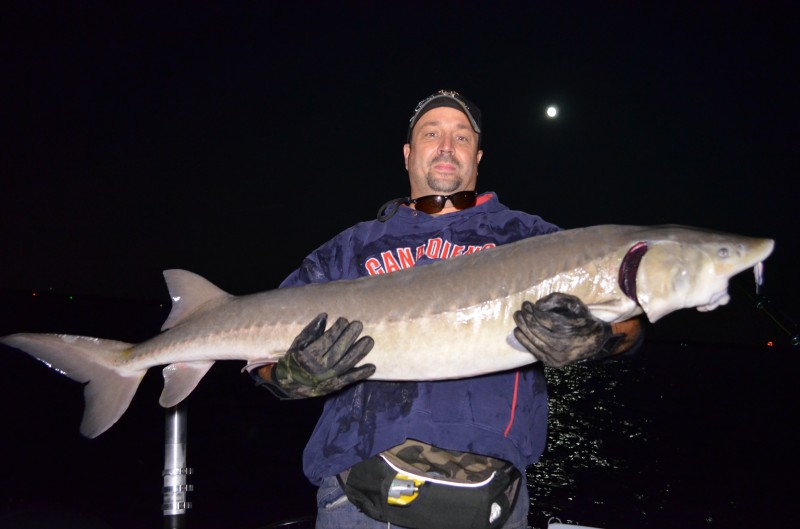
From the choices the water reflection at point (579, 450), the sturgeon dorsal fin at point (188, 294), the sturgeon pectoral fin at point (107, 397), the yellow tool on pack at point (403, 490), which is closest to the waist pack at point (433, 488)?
the yellow tool on pack at point (403, 490)

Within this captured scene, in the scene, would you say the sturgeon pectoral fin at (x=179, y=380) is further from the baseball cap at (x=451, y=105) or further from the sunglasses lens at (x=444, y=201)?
the baseball cap at (x=451, y=105)

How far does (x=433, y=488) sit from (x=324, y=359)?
0.87m

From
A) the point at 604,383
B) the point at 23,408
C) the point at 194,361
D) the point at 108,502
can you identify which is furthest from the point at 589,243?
the point at 604,383

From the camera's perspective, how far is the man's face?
3.85 metres

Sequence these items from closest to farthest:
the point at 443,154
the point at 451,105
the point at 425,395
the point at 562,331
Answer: the point at 562,331 → the point at 425,395 → the point at 443,154 → the point at 451,105

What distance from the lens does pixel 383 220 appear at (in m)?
3.79

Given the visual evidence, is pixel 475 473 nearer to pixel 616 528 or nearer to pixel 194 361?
pixel 194 361

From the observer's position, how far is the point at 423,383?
3250mm

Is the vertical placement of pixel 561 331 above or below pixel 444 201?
below

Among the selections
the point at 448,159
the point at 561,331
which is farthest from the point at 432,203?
the point at 561,331

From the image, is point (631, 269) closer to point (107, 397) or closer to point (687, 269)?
point (687, 269)

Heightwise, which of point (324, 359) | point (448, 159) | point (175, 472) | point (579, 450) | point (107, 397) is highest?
point (448, 159)

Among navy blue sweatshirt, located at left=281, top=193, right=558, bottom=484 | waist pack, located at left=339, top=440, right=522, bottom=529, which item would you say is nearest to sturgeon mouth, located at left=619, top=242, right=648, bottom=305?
navy blue sweatshirt, located at left=281, top=193, right=558, bottom=484

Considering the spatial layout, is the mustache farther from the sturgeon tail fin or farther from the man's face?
the sturgeon tail fin
